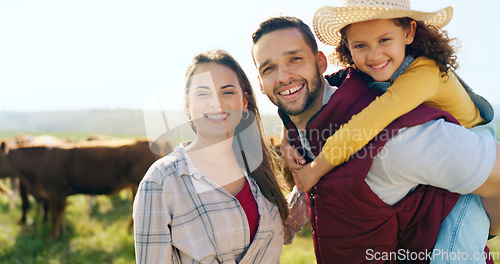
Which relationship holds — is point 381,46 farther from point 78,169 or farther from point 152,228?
point 78,169

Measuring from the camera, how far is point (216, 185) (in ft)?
6.70

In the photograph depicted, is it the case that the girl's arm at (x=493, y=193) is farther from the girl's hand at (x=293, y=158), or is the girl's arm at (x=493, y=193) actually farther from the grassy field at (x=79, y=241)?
the grassy field at (x=79, y=241)

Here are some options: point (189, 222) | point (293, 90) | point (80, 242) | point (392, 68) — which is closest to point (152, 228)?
point (189, 222)

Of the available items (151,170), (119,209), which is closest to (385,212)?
(151,170)

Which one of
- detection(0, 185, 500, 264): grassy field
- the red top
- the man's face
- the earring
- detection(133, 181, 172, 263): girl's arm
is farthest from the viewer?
detection(0, 185, 500, 264): grassy field

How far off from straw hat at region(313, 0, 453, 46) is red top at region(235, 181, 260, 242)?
→ 1075mm

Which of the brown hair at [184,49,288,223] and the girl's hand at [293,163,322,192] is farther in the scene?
the brown hair at [184,49,288,223]

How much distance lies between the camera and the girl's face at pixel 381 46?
203cm

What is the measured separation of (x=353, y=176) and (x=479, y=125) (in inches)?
34.3

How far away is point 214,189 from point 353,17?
120cm

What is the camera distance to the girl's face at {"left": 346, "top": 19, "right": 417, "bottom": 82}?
2033mm

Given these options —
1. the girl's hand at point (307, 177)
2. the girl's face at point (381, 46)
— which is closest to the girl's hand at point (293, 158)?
the girl's hand at point (307, 177)

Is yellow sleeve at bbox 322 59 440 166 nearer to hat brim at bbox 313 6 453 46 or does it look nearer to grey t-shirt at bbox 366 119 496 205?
grey t-shirt at bbox 366 119 496 205

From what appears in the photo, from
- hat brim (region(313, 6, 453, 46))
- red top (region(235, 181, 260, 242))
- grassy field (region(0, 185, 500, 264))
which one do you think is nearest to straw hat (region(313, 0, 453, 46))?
hat brim (region(313, 6, 453, 46))
